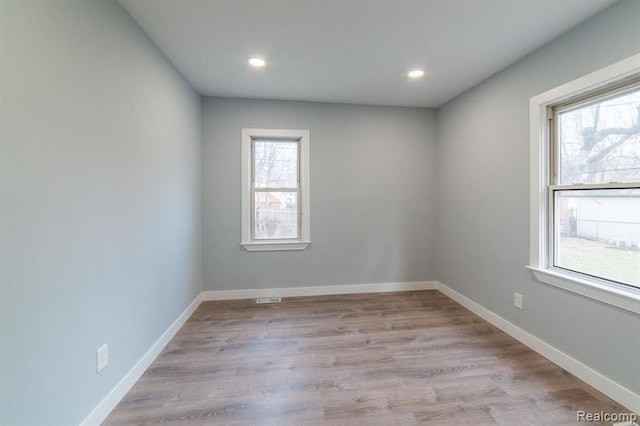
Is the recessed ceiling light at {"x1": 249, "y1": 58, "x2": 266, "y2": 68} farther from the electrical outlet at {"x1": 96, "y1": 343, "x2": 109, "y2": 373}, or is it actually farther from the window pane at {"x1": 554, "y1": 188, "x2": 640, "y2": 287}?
the window pane at {"x1": 554, "y1": 188, "x2": 640, "y2": 287}

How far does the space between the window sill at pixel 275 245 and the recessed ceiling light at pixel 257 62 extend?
2006mm

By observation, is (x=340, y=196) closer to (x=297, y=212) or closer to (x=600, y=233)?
(x=297, y=212)

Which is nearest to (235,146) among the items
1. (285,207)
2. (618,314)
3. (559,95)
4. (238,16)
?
(285,207)

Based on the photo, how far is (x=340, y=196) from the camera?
347 centimetres

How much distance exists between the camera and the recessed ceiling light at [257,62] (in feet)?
7.66

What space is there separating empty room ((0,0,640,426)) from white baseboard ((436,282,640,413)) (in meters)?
0.01

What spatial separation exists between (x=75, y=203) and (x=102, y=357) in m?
0.90

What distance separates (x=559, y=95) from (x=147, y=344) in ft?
12.1

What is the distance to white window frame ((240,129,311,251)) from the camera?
328cm

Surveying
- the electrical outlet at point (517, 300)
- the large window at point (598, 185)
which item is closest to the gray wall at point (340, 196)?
the electrical outlet at point (517, 300)

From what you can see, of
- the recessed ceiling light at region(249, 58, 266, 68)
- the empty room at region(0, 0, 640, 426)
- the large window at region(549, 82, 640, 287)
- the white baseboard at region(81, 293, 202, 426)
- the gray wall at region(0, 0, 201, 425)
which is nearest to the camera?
the gray wall at region(0, 0, 201, 425)

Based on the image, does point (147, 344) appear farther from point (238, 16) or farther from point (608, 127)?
point (608, 127)

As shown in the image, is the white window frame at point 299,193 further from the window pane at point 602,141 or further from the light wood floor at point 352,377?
the window pane at point 602,141

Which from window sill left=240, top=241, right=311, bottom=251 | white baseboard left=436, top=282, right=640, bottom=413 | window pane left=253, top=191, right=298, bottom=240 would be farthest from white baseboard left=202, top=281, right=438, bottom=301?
white baseboard left=436, top=282, right=640, bottom=413
